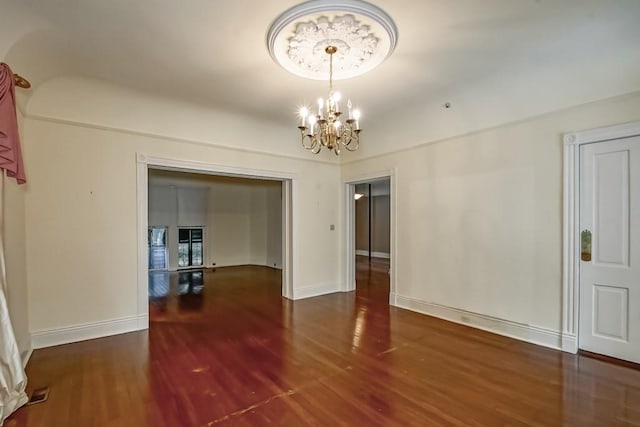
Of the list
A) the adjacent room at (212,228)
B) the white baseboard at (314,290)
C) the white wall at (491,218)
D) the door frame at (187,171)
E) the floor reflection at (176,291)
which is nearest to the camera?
the white wall at (491,218)

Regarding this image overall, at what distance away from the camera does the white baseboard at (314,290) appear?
5.61 meters

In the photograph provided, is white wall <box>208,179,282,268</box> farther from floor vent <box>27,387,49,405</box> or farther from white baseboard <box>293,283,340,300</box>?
floor vent <box>27,387,49,405</box>

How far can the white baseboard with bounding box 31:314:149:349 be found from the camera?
11.3 feet

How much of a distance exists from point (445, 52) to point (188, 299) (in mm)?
5390

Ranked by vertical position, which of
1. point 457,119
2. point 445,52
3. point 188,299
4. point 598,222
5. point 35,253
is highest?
point 445,52

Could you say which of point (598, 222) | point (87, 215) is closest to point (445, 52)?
point (598, 222)

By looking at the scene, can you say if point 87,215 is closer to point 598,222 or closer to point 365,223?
point 598,222

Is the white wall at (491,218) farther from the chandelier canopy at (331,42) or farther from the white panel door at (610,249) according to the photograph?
the chandelier canopy at (331,42)

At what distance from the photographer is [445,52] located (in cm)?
295

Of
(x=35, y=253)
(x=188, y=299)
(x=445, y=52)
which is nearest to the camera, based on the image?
(x=445, y=52)

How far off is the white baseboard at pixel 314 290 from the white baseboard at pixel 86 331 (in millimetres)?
2390

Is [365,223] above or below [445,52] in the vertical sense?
below

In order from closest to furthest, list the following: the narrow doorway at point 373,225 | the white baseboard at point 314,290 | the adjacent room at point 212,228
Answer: the white baseboard at point 314,290, the adjacent room at point 212,228, the narrow doorway at point 373,225

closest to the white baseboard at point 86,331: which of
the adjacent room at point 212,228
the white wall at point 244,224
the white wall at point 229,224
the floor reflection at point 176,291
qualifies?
the floor reflection at point 176,291
